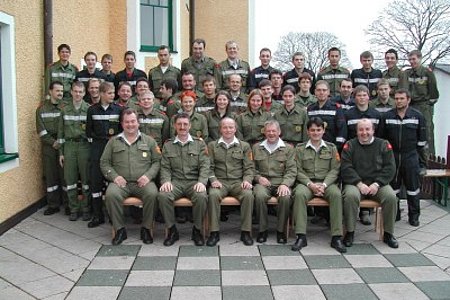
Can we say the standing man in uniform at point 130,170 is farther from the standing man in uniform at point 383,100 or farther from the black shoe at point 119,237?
the standing man in uniform at point 383,100

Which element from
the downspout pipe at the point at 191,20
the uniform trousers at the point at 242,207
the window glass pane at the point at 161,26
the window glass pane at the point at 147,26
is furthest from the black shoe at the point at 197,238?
the downspout pipe at the point at 191,20

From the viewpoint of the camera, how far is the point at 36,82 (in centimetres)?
755

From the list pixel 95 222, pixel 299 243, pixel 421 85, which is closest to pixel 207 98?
pixel 95 222

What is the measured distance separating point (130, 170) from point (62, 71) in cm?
232

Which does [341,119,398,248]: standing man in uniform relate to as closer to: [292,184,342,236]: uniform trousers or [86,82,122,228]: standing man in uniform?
[292,184,342,236]: uniform trousers

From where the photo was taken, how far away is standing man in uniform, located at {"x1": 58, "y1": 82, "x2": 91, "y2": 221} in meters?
7.08

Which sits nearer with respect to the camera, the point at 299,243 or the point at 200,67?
the point at 299,243

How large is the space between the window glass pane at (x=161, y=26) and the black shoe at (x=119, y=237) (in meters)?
6.84

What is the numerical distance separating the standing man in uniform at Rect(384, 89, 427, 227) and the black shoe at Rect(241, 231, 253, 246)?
228 cm

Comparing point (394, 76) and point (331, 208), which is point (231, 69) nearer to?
point (394, 76)

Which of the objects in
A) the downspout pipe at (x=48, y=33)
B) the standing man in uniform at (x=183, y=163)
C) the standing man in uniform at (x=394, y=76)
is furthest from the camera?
the standing man in uniform at (x=394, y=76)

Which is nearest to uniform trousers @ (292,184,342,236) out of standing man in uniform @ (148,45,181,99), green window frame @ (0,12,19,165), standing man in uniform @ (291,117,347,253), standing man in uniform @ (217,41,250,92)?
standing man in uniform @ (291,117,347,253)

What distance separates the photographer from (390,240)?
6.06m

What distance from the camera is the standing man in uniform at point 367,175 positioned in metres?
6.08
